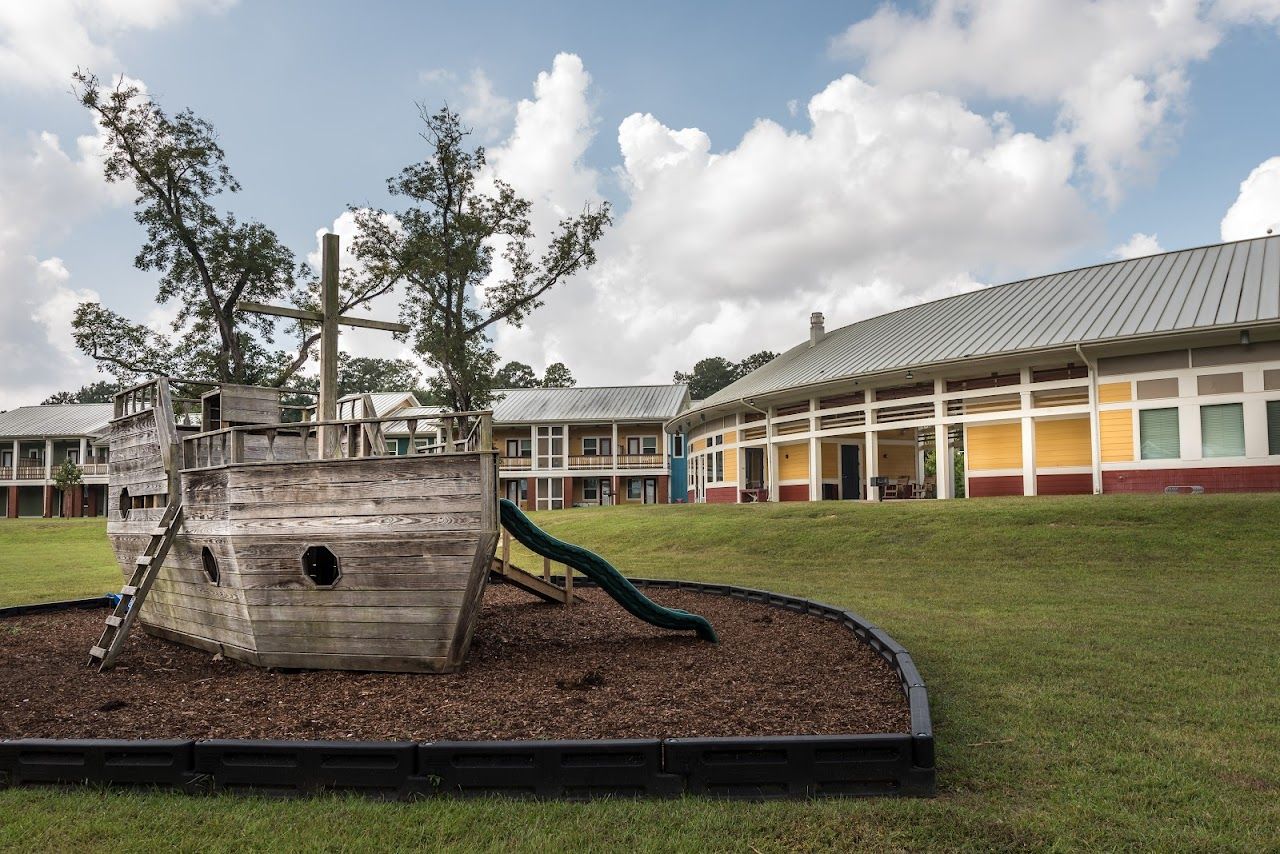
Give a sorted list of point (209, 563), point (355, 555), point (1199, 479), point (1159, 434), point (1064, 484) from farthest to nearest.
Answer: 1. point (1064, 484)
2. point (1159, 434)
3. point (1199, 479)
4. point (209, 563)
5. point (355, 555)

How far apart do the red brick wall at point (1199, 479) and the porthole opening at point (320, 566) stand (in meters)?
19.9

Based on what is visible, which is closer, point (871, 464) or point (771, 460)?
point (871, 464)

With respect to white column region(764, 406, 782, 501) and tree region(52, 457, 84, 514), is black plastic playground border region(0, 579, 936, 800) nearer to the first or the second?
white column region(764, 406, 782, 501)

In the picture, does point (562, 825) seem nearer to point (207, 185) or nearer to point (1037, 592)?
point (1037, 592)

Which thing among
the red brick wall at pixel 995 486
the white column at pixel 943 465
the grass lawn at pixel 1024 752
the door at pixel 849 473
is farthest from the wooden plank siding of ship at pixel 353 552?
the door at pixel 849 473

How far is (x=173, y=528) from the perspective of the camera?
26.8 feet

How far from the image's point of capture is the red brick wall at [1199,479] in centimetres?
1898

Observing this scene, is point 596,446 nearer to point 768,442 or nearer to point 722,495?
point 722,495

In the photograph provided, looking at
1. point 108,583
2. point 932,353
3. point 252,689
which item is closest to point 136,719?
point 252,689

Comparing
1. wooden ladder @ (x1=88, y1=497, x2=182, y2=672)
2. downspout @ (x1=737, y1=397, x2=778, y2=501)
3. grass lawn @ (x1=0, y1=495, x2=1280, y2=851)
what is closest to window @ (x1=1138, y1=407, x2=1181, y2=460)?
grass lawn @ (x1=0, y1=495, x2=1280, y2=851)

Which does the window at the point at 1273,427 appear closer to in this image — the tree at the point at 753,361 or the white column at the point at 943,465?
the white column at the point at 943,465

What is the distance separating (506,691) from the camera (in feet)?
21.5

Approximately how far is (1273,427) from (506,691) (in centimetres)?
2012

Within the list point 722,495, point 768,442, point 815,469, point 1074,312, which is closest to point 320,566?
point 815,469
